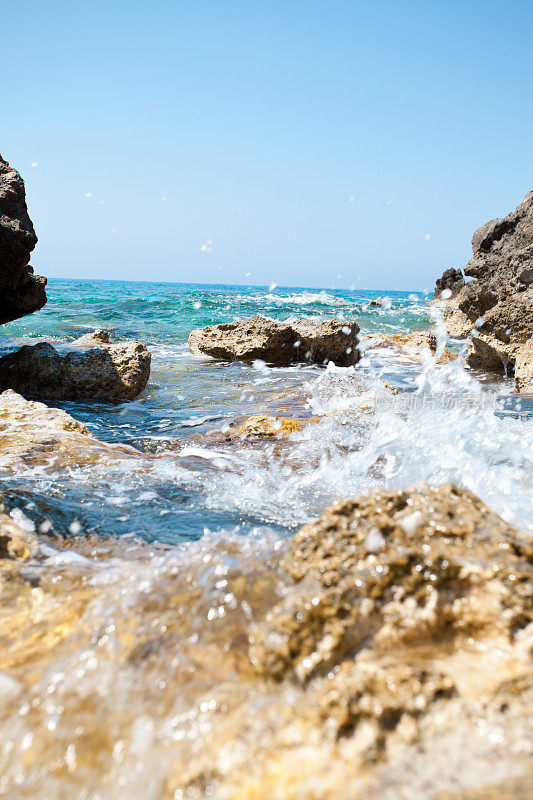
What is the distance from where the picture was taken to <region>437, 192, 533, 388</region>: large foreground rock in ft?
24.7

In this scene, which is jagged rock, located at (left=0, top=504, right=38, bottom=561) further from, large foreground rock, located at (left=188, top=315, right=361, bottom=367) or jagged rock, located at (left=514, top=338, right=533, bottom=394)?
large foreground rock, located at (left=188, top=315, right=361, bottom=367)

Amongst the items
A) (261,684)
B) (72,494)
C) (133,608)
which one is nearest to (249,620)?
(261,684)

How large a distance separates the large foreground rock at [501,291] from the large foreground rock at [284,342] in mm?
2477

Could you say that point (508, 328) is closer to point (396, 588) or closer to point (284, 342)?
point (284, 342)

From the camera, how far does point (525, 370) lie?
6680mm

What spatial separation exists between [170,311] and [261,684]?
842 inches

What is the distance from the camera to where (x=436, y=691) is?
3.46 ft

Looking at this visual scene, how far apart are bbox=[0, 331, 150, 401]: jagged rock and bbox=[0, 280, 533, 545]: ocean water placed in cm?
26

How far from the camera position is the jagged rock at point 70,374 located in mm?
6578

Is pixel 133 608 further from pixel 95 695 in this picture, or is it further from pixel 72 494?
pixel 72 494

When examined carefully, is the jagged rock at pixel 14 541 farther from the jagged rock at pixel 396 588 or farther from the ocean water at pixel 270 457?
the jagged rock at pixel 396 588

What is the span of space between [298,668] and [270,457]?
2.84m

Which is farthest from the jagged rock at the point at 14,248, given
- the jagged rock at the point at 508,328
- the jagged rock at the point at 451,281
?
the jagged rock at the point at 451,281

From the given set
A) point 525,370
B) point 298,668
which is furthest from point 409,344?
point 298,668
